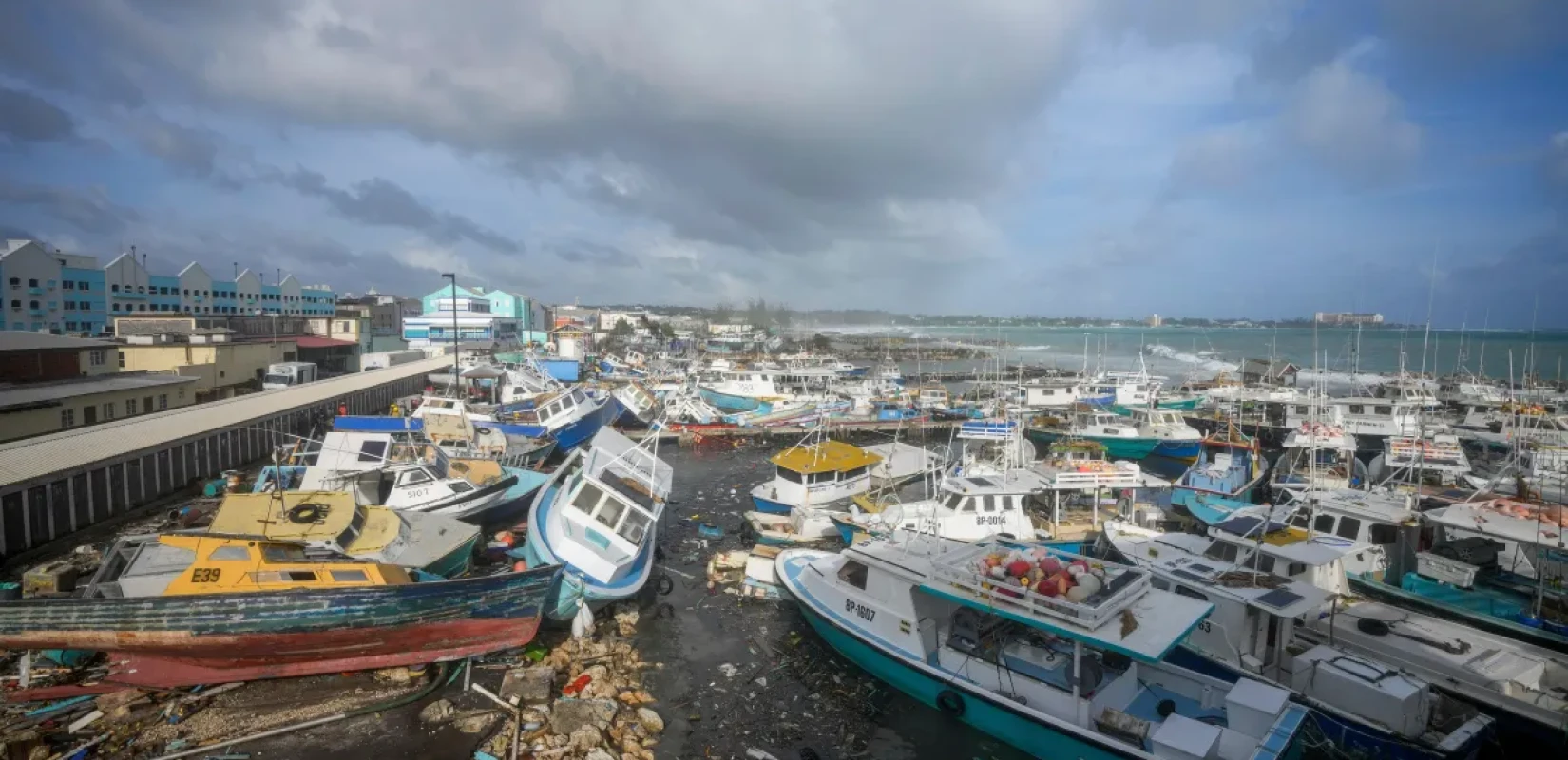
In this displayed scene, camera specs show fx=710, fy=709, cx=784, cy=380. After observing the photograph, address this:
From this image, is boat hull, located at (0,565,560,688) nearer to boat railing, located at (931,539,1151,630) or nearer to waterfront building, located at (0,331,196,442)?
boat railing, located at (931,539,1151,630)

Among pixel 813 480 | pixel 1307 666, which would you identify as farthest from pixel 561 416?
pixel 1307 666

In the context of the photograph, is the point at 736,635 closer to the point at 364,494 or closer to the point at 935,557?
the point at 935,557

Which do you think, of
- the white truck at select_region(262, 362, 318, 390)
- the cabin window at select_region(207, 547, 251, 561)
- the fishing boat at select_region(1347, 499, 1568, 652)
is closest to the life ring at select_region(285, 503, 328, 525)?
the cabin window at select_region(207, 547, 251, 561)

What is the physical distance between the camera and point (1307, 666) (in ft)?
32.3

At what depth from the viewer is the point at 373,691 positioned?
436 inches

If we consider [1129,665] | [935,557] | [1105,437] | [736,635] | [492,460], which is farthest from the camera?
[1105,437]

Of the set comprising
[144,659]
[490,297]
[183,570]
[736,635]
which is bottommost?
[736,635]

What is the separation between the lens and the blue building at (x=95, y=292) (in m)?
51.4

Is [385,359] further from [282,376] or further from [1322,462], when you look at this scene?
[1322,462]

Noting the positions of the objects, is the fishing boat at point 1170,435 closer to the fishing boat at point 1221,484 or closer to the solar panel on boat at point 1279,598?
the fishing boat at point 1221,484

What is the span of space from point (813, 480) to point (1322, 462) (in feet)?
65.1

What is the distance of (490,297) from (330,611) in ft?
304

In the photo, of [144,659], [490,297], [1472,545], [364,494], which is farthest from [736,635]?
[490,297]

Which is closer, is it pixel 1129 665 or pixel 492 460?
pixel 1129 665
